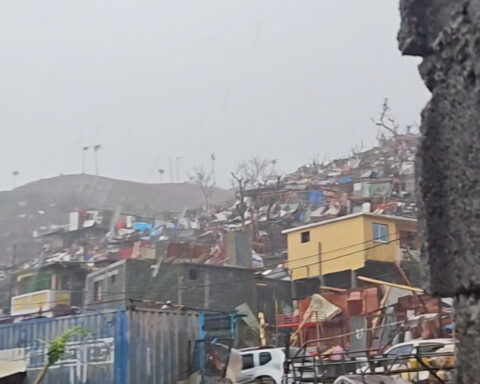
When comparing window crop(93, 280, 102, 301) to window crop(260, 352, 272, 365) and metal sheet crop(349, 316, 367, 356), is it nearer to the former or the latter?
metal sheet crop(349, 316, 367, 356)

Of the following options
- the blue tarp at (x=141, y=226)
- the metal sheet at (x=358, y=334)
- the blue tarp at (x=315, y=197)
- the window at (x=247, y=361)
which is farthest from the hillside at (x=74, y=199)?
the window at (x=247, y=361)

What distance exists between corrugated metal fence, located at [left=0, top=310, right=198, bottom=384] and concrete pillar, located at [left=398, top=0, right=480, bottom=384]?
13.6m

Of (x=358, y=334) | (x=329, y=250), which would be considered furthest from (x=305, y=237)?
(x=358, y=334)

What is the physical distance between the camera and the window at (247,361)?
1926 centimetres

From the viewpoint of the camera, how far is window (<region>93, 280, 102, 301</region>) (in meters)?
34.8

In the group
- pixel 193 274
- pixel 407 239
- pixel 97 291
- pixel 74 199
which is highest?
pixel 74 199

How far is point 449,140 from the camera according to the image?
168 centimetres

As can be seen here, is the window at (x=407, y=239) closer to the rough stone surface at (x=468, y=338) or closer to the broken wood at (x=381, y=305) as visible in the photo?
the broken wood at (x=381, y=305)

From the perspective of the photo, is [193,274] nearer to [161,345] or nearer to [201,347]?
[201,347]

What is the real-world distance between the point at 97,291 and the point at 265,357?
17223 millimetres

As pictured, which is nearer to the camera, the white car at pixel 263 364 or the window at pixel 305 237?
the white car at pixel 263 364

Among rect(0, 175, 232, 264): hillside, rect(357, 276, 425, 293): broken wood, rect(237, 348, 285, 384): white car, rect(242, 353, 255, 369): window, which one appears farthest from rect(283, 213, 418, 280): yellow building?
rect(0, 175, 232, 264): hillside

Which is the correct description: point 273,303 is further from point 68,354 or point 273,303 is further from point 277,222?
point 68,354

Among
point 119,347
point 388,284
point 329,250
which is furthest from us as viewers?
point 329,250
